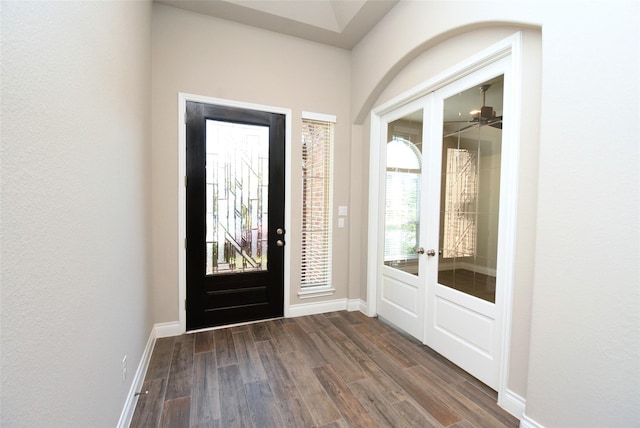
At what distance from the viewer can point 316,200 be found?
138 inches

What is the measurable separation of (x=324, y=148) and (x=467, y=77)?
174 centimetres

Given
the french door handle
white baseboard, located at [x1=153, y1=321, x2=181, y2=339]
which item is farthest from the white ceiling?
white baseboard, located at [x1=153, y1=321, x2=181, y2=339]

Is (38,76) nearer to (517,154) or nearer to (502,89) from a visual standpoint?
(517,154)

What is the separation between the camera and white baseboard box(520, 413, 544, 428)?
161 centimetres

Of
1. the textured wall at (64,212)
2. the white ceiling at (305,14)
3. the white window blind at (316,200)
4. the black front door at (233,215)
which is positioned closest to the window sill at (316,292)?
the white window blind at (316,200)

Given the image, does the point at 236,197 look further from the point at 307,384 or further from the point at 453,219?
the point at 453,219

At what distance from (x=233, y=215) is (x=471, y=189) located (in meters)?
2.39

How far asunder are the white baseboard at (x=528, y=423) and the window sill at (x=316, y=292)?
2.20 meters

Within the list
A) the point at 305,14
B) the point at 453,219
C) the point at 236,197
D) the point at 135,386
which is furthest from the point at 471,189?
the point at 135,386

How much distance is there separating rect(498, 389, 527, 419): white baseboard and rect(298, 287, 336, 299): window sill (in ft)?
6.61

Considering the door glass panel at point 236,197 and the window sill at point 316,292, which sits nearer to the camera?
the door glass panel at point 236,197

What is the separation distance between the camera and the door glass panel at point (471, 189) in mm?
2096

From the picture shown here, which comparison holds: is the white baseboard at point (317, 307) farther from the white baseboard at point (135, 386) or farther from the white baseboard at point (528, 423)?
the white baseboard at point (528, 423)

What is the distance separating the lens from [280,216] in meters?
3.31
